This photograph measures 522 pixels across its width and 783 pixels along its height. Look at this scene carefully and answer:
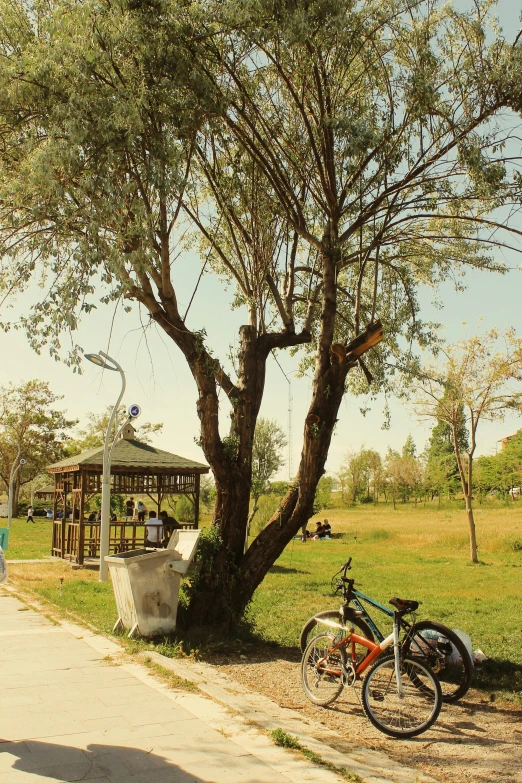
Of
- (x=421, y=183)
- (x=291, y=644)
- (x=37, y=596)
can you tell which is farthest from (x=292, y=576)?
(x=421, y=183)

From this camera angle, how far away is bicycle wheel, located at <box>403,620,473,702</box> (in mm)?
6473

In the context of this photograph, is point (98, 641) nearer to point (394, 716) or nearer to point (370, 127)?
point (394, 716)

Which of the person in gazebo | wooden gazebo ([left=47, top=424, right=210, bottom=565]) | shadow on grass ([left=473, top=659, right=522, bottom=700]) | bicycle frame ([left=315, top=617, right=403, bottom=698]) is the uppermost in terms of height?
wooden gazebo ([left=47, top=424, right=210, bottom=565])

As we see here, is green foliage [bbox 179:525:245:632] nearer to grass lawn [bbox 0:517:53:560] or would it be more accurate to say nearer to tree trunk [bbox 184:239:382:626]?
tree trunk [bbox 184:239:382:626]

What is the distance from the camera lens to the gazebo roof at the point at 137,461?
Answer: 65.7 ft

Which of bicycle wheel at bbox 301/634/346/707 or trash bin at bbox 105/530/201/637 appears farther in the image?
trash bin at bbox 105/530/201/637

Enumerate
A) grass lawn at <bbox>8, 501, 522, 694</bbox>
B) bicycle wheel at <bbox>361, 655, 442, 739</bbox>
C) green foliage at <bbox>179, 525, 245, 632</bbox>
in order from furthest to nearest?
1. grass lawn at <bbox>8, 501, 522, 694</bbox>
2. green foliage at <bbox>179, 525, 245, 632</bbox>
3. bicycle wheel at <bbox>361, 655, 442, 739</bbox>

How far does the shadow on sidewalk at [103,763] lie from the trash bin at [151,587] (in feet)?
11.6

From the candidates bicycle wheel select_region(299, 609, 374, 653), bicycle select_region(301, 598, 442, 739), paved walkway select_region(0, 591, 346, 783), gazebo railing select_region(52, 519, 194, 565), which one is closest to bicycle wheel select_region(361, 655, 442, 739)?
bicycle select_region(301, 598, 442, 739)

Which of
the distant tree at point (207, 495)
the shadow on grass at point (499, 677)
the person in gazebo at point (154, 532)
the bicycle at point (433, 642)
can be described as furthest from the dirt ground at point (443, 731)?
the distant tree at point (207, 495)

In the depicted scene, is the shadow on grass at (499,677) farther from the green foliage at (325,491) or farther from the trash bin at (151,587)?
the green foliage at (325,491)

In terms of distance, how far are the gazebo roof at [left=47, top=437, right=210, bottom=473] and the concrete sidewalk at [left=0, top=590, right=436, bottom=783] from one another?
41.7ft

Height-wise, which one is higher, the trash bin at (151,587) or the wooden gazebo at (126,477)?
the wooden gazebo at (126,477)

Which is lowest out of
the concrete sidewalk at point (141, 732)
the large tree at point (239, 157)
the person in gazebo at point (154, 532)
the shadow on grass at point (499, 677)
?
the shadow on grass at point (499, 677)
